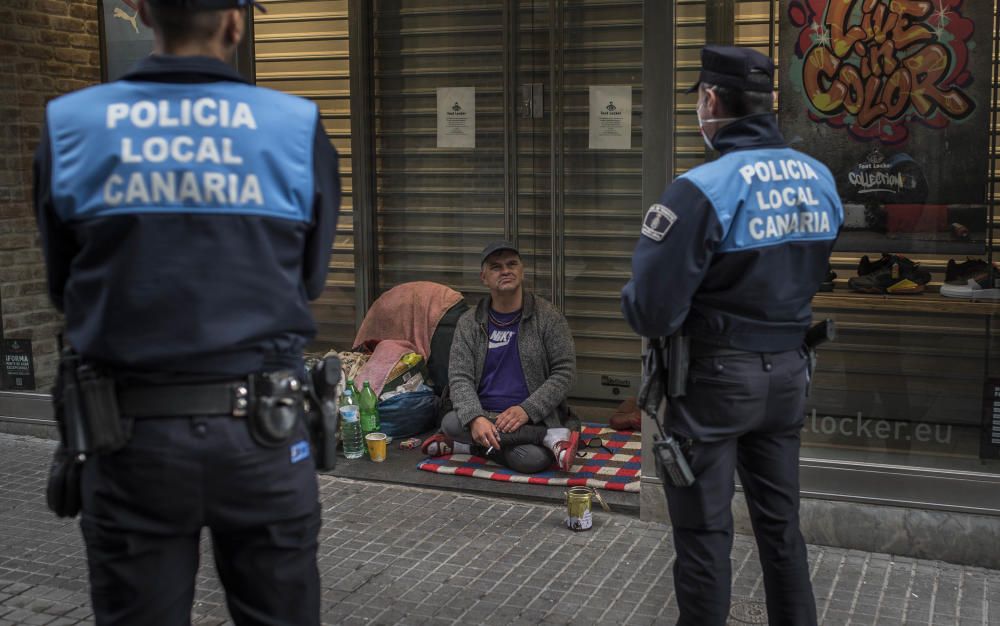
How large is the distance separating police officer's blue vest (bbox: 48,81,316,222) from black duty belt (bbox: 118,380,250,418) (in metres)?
0.40

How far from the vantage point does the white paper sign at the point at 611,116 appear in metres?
7.69

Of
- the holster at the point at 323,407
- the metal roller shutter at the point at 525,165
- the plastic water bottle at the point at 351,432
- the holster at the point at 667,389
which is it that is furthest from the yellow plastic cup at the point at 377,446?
the holster at the point at 323,407

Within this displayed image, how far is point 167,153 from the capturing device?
2711 mm

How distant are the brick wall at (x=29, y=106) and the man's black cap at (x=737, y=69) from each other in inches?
195

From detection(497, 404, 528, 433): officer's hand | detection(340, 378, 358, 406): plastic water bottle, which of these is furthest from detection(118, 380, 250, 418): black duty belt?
detection(340, 378, 358, 406): plastic water bottle

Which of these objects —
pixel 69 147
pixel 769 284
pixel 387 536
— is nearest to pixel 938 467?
pixel 769 284

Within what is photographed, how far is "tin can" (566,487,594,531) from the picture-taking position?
5.63m

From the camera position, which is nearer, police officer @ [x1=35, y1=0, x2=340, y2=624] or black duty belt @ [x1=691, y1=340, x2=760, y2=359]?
police officer @ [x1=35, y1=0, x2=340, y2=624]

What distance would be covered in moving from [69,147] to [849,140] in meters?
3.77

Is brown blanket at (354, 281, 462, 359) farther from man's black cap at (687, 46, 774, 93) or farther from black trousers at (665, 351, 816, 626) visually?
man's black cap at (687, 46, 774, 93)

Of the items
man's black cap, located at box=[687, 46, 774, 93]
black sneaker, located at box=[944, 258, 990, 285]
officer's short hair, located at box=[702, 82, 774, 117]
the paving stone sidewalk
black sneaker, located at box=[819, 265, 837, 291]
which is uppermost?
man's black cap, located at box=[687, 46, 774, 93]

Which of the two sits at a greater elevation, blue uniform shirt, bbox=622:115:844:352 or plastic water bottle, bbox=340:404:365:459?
blue uniform shirt, bbox=622:115:844:352

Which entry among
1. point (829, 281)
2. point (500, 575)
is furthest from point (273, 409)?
point (829, 281)

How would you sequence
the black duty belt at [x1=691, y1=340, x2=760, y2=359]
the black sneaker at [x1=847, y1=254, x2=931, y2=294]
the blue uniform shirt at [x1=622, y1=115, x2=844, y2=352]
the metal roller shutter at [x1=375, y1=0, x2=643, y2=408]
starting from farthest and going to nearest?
1. the metal roller shutter at [x1=375, y1=0, x2=643, y2=408]
2. the black sneaker at [x1=847, y1=254, x2=931, y2=294]
3. the black duty belt at [x1=691, y1=340, x2=760, y2=359]
4. the blue uniform shirt at [x1=622, y1=115, x2=844, y2=352]
